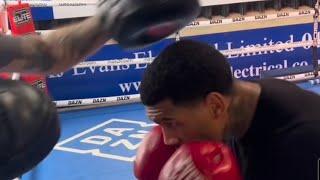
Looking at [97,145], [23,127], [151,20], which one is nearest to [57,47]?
[151,20]

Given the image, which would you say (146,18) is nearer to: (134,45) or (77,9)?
(134,45)

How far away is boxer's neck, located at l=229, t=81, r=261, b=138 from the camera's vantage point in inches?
37.9

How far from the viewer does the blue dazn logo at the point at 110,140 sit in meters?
2.56

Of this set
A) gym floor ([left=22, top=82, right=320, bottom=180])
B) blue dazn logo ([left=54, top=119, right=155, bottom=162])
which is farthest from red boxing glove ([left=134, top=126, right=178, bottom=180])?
blue dazn logo ([left=54, top=119, right=155, bottom=162])

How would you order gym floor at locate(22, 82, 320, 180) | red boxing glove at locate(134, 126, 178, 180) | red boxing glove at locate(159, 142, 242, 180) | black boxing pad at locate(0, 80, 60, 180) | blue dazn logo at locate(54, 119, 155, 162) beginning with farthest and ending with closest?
blue dazn logo at locate(54, 119, 155, 162) < gym floor at locate(22, 82, 320, 180) < red boxing glove at locate(134, 126, 178, 180) < red boxing glove at locate(159, 142, 242, 180) < black boxing pad at locate(0, 80, 60, 180)

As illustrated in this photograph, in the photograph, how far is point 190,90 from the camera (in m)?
0.91

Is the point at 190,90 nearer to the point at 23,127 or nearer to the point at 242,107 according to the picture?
the point at 242,107

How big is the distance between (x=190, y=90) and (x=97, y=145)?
182cm

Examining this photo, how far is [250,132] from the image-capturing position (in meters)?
0.98

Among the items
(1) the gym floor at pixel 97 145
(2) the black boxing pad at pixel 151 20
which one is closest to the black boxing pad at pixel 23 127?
(2) the black boxing pad at pixel 151 20

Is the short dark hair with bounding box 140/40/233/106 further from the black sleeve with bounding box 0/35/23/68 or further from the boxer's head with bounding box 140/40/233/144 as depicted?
the black sleeve with bounding box 0/35/23/68

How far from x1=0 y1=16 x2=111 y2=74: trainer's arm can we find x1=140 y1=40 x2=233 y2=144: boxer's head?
13 cm

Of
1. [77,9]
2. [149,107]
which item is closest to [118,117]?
[77,9]

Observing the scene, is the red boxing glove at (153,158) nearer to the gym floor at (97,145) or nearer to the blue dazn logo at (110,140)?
the gym floor at (97,145)
